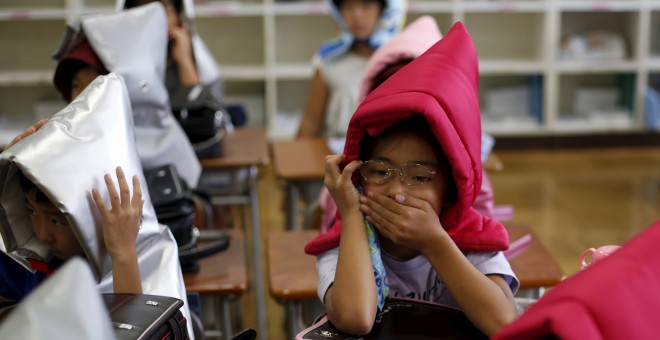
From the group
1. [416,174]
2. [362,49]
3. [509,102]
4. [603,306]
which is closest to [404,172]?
[416,174]

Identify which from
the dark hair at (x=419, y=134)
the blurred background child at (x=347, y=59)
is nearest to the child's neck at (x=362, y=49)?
the blurred background child at (x=347, y=59)

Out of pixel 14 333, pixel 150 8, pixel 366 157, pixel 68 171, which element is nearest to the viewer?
pixel 14 333

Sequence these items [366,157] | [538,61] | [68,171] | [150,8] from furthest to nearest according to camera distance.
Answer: [538,61] → [150,8] → [366,157] → [68,171]

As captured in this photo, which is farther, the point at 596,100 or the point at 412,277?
the point at 596,100

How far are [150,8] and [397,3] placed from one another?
4.34ft

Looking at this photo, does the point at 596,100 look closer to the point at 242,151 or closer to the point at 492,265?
the point at 242,151

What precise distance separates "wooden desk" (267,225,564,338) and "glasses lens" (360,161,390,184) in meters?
0.46

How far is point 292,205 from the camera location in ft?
10.1

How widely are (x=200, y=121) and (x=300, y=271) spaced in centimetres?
114

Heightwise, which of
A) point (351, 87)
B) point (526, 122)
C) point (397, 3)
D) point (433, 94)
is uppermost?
point (433, 94)

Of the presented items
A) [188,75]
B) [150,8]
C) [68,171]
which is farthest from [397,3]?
[68,171]

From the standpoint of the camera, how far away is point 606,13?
5.84 meters

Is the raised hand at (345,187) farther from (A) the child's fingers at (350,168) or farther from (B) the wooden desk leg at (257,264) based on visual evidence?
(B) the wooden desk leg at (257,264)

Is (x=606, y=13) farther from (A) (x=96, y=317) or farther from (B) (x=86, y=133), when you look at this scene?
(A) (x=96, y=317)
